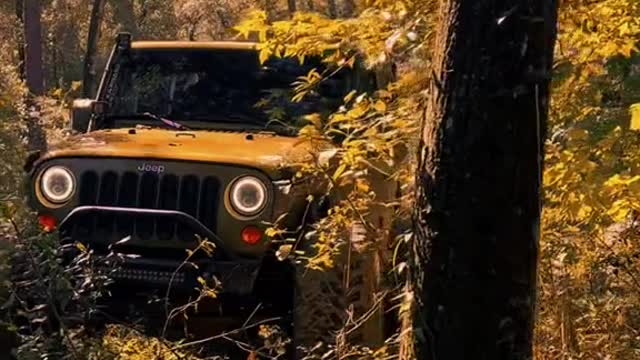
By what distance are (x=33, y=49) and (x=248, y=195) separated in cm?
1800

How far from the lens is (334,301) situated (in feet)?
15.6

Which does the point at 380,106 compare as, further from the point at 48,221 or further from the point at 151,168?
the point at 48,221

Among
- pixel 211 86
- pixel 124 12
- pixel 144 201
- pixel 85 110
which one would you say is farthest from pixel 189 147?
pixel 124 12

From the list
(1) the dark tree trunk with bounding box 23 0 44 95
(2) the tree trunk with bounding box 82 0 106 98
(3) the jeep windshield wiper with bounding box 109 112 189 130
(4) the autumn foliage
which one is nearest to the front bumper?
(4) the autumn foliage

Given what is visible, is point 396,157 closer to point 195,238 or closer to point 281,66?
point 195,238

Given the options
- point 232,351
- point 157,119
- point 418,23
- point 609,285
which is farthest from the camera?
point 157,119

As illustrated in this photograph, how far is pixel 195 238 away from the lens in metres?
4.90

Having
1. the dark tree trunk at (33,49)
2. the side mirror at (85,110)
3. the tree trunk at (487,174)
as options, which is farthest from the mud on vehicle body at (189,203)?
the dark tree trunk at (33,49)

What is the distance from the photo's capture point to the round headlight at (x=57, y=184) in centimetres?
513

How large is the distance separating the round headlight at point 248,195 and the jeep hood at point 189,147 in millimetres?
81

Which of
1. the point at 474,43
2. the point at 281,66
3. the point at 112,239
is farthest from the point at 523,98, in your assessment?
the point at 281,66

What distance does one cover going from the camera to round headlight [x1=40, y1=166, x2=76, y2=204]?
5.13 metres

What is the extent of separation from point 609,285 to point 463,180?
245 centimetres

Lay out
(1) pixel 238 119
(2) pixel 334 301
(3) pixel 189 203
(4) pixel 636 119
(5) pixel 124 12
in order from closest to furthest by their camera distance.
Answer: (4) pixel 636 119 → (2) pixel 334 301 → (3) pixel 189 203 → (1) pixel 238 119 → (5) pixel 124 12
